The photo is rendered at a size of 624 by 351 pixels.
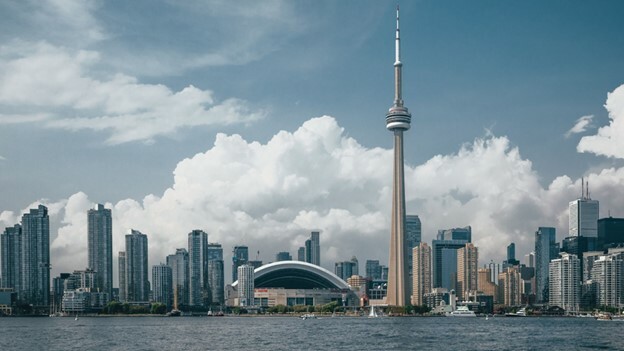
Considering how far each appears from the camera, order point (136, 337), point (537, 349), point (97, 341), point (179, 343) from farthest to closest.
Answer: point (136, 337)
point (97, 341)
point (179, 343)
point (537, 349)

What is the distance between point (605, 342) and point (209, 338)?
57960 millimetres

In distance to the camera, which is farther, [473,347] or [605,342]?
[605,342]

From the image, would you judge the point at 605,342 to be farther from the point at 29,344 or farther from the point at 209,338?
the point at 29,344

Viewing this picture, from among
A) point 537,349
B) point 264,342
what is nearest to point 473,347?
point 537,349

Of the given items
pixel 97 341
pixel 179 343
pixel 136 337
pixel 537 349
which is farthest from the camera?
pixel 136 337

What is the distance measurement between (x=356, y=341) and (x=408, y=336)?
635 inches

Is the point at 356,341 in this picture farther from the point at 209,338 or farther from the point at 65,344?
the point at 65,344

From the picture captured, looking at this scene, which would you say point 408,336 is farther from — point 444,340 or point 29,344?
point 29,344

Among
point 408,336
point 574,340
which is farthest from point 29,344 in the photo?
point 574,340

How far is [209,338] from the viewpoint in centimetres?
12144

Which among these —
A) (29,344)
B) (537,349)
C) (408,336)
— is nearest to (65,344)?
(29,344)

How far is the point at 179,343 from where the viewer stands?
110m

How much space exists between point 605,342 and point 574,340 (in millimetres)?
6831

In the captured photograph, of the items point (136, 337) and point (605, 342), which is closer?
point (605, 342)
